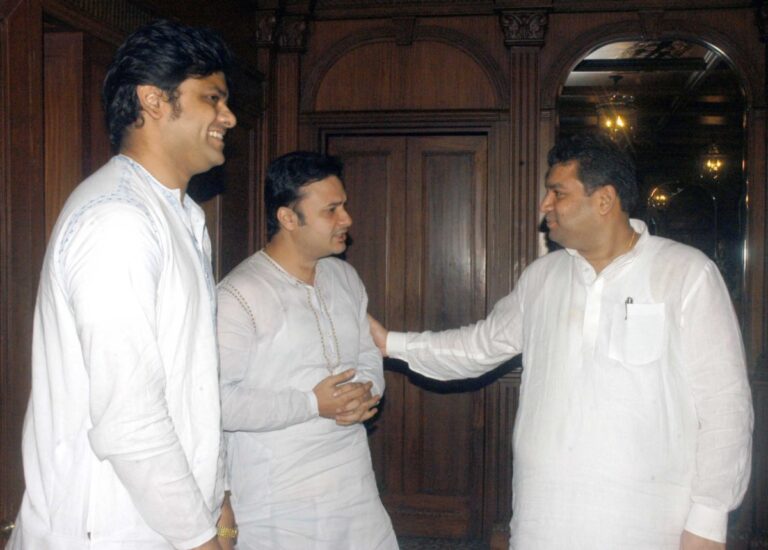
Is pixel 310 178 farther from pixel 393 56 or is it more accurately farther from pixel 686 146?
pixel 686 146

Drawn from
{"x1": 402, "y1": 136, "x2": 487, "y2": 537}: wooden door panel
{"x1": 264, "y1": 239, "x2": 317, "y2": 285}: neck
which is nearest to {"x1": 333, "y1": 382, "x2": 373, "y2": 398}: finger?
{"x1": 264, "y1": 239, "x2": 317, "y2": 285}: neck

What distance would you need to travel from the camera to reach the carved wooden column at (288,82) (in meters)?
4.48

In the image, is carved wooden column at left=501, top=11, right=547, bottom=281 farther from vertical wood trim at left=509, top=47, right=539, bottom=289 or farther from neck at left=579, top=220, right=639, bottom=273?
neck at left=579, top=220, right=639, bottom=273

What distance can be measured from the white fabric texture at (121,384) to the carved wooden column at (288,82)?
3.08 m

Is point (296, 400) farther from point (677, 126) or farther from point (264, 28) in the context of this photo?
point (677, 126)

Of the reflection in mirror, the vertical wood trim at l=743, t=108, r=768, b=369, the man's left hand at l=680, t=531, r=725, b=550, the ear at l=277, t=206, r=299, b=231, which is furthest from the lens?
the reflection in mirror

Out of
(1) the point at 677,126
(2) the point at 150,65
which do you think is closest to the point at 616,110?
(1) the point at 677,126

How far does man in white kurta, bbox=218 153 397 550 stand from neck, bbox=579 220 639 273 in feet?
2.50

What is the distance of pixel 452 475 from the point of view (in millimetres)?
4523

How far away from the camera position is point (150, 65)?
1474 millimetres

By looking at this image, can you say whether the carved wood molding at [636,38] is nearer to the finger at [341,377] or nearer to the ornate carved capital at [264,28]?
the ornate carved capital at [264,28]

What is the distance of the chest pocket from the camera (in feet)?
7.10

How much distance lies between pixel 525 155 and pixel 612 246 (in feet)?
6.84

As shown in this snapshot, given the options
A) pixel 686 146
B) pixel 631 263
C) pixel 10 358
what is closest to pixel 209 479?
pixel 10 358
